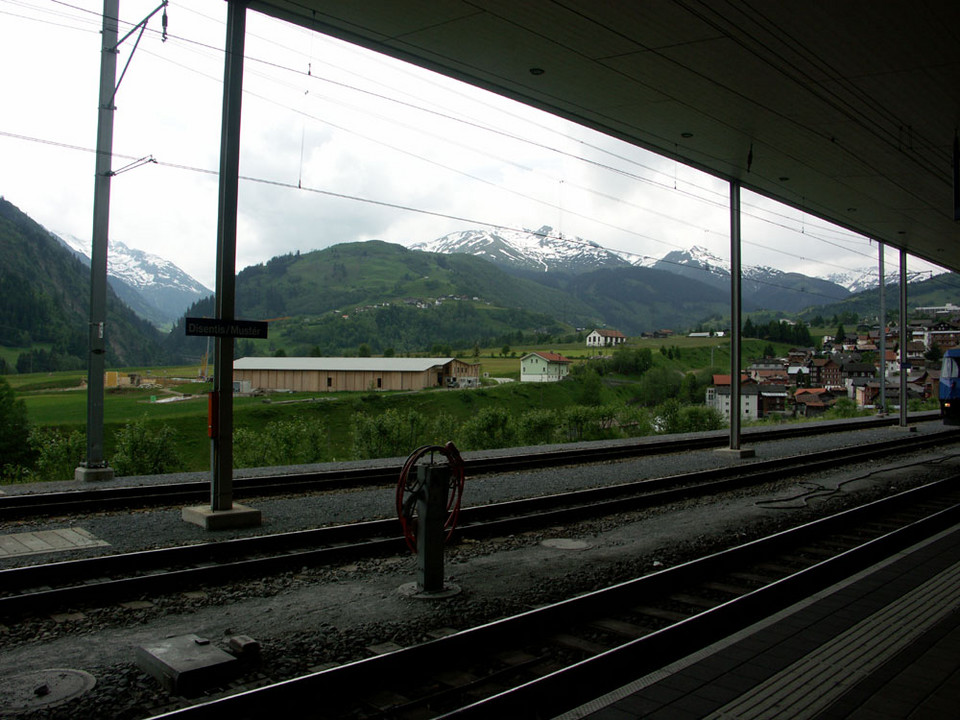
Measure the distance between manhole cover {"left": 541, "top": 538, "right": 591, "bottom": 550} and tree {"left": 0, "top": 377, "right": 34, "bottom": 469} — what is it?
4826 cm

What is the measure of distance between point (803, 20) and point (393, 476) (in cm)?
976

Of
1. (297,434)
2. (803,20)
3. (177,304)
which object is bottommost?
(297,434)

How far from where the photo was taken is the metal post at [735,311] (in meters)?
17.0

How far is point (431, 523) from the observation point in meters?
6.25

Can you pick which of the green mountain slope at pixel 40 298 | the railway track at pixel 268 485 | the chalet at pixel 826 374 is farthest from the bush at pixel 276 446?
the chalet at pixel 826 374

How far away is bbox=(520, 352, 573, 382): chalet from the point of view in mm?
94312

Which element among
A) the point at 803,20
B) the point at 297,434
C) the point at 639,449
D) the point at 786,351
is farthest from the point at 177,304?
the point at 803,20

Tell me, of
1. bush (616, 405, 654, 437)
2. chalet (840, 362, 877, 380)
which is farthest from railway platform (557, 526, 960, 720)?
chalet (840, 362, 877, 380)

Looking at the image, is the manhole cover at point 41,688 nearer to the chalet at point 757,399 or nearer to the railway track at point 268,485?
the railway track at point 268,485

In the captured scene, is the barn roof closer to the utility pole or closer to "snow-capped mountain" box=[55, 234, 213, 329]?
"snow-capped mountain" box=[55, 234, 213, 329]

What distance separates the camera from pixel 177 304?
118250mm

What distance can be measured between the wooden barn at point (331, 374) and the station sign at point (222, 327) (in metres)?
61.9

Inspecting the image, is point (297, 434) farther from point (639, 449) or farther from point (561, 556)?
point (561, 556)

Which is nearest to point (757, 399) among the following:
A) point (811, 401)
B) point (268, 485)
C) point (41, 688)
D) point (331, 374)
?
point (811, 401)
